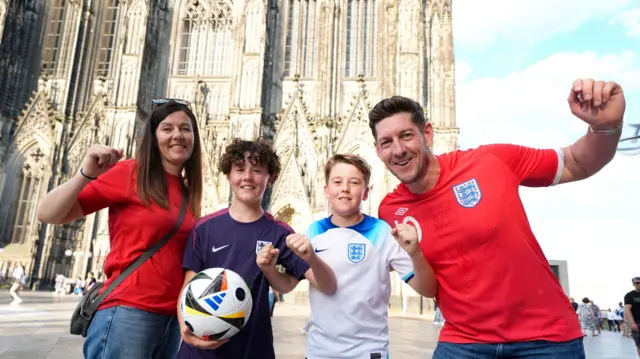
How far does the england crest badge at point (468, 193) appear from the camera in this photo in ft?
6.17

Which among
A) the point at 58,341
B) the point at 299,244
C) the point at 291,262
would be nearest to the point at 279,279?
the point at 291,262

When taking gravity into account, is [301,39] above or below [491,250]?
above

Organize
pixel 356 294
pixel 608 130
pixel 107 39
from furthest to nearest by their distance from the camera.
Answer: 1. pixel 107 39
2. pixel 356 294
3. pixel 608 130

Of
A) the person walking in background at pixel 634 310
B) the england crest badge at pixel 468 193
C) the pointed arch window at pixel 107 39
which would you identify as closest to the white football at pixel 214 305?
the england crest badge at pixel 468 193

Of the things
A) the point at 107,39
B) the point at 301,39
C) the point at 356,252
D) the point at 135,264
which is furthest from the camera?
the point at 107,39

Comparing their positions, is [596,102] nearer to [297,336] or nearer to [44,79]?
[297,336]

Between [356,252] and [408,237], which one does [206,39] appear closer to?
[356,252]

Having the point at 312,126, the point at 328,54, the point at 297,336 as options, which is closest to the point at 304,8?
the point at 328,54

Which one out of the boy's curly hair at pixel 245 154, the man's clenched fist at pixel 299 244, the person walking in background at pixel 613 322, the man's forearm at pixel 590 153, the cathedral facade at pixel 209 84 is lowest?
the person walking in background at pixel 613 322

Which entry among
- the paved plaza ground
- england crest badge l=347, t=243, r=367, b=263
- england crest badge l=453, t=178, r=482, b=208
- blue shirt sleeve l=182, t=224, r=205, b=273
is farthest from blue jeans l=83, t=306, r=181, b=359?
the paved plaza ground

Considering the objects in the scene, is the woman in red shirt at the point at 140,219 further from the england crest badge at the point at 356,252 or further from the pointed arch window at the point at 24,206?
the pointed arch window at the point at 24,206

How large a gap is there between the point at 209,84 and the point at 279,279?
2272 centimetres

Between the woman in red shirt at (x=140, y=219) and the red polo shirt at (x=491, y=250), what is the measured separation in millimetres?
1218

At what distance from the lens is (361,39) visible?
23203 millimetres
